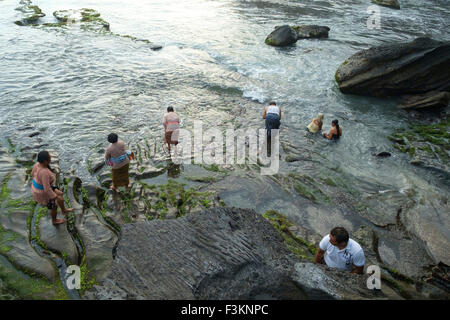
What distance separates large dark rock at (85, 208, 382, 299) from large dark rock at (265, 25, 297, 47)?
64.5ft

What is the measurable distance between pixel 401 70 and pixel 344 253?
13170 mm

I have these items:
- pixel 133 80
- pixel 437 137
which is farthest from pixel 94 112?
pixel 437 137

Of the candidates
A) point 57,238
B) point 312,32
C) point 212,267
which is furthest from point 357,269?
point 312,32

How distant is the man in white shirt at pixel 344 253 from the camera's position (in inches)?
206

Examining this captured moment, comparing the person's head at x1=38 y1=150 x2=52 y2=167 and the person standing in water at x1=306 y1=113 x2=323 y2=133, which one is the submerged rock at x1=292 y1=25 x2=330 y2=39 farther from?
the person's head at x1=38 y1=150 x2=52 y2=167

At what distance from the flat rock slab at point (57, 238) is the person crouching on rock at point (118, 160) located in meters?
1.87

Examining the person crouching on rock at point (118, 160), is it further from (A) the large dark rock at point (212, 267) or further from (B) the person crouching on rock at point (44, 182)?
(A) the large dark rock at point (212, 267)

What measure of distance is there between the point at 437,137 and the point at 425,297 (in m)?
9.74

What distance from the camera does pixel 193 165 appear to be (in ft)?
33.4

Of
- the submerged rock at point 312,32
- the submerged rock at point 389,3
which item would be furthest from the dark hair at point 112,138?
the submerged rock at point 389,3

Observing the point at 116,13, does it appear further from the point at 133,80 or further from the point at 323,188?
the point at 323,188

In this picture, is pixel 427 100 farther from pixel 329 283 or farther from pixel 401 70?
pixel 329 283

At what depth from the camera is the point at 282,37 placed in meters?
22.4

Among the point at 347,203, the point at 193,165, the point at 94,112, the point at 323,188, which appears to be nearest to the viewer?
the point at 347,203
